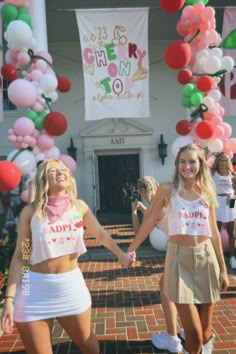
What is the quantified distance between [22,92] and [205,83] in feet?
9.04

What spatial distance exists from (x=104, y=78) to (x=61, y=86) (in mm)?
1590

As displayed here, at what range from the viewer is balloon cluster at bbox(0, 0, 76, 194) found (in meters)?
4.89

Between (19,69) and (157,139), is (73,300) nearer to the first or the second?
(19,69)

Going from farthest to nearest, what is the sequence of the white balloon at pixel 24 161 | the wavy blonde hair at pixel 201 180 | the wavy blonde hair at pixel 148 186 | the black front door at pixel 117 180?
the black front door at pixel 117 180, the white balloon at pixel 24 161, the wavy blonde hair at pixel 148 186, the wavy blonde hair at pixel 201 180

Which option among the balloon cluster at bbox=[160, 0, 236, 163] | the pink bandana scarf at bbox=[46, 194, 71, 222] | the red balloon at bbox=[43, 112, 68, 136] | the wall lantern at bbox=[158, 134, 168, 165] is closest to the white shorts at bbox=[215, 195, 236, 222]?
the balloon cluster at bbox=[160, 0, 236, 163]

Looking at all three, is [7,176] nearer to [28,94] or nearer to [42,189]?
[28,94]

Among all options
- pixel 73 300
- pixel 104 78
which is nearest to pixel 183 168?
pixel 73 300

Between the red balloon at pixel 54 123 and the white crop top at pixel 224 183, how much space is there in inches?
98.9

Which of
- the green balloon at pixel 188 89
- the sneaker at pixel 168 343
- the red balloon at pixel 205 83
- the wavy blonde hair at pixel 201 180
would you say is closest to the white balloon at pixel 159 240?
the green balloon at pixel 188 89

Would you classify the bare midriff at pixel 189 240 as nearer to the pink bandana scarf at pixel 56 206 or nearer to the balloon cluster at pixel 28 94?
the pink bandana scarf at pixel 56 206

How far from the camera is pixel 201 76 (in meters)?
5.52

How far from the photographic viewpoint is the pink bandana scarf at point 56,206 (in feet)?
7.12

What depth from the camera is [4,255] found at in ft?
15.8

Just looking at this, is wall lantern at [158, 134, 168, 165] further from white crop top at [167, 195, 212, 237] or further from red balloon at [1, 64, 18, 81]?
white crop top at [167, 195, 212, 237]
